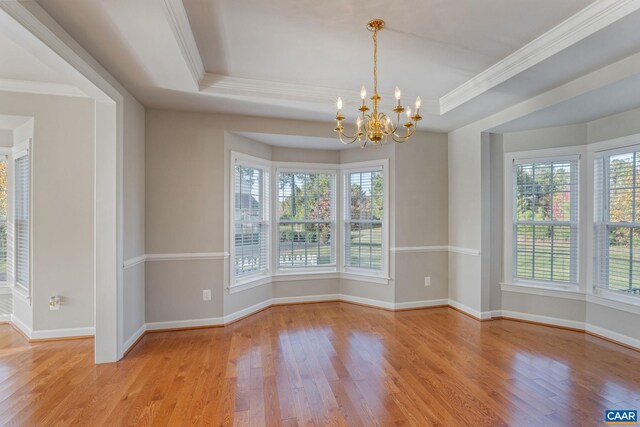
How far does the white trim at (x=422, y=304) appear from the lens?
439cm

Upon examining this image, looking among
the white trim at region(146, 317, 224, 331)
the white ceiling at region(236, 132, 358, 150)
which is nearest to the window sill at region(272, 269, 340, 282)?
the white trim at region(146, 317, 224, 331)

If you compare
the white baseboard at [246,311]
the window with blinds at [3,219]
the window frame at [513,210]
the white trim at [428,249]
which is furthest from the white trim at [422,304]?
the window with blinds at [3,219]

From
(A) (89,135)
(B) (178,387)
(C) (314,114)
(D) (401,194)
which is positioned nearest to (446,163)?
(D) (401,194)

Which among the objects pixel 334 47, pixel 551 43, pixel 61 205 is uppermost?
pixel 334 47

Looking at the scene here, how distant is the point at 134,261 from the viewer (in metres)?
3.22

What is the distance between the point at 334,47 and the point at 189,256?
2724mm

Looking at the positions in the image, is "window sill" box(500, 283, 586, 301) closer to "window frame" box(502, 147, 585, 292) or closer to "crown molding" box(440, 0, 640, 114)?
"window frame" box(502, 147, 585, 292)

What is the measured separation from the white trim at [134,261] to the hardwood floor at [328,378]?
33.3 inches

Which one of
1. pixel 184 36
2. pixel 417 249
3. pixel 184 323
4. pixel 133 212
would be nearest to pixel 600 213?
pixel 417 249

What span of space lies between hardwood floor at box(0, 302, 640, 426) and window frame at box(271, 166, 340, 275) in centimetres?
110

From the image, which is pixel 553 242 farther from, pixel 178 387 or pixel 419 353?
pixel 178 387

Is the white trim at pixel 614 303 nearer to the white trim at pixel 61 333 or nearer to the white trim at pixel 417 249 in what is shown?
the white trim at pixel 417 249

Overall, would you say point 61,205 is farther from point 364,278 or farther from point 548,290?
point 548,290

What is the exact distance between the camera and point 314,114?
376 centimetres
